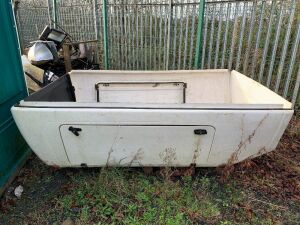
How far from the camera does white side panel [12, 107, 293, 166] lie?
2.09m

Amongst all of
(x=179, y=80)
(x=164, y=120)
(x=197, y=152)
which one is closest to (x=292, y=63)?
(x=179, y=80)

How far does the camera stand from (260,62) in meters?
4.00

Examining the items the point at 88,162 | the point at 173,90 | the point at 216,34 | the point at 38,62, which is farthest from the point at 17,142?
the point at 216,34

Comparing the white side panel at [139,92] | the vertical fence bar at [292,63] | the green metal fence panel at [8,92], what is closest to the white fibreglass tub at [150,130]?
the green metal fence panel at [8,92]

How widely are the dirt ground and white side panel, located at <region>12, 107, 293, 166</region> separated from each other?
0.42m

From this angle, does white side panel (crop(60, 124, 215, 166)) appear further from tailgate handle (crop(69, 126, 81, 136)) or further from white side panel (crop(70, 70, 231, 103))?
white side panel (crop(70, 70, 231, 103))

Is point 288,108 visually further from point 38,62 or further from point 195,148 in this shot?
→ point 38,62

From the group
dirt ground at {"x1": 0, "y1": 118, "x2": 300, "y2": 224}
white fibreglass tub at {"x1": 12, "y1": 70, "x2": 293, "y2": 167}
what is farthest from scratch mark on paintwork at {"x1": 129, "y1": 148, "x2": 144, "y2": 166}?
dirt ground at {"x1": 0, "y1": 118, "x2": 300, "y2": 224}

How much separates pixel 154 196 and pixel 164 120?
0.70 meters

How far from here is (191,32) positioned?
15.2 feet

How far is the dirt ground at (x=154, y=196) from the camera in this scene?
2139 mm

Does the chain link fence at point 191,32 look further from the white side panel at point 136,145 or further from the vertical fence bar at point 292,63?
the white side panel at point 136,145

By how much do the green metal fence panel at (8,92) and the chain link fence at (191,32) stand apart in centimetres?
286

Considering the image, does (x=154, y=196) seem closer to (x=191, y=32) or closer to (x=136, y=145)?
(x=136, y=145)
